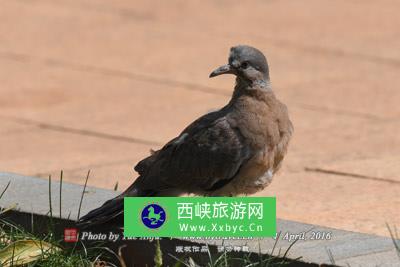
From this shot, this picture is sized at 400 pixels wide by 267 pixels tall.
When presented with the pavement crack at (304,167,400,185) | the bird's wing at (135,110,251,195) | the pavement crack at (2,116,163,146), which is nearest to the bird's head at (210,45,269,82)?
the bird's wing at (135,110,251,195)

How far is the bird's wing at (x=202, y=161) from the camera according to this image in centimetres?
676

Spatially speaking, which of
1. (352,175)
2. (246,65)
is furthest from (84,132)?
(246,65)

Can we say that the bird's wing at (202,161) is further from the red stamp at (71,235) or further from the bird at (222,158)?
the red stamp at (71,235)

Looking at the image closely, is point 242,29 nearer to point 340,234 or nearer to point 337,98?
point 337,98

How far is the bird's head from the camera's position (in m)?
6.98

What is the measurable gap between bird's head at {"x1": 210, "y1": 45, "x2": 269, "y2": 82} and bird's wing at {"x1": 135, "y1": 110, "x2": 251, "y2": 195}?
1.00ft

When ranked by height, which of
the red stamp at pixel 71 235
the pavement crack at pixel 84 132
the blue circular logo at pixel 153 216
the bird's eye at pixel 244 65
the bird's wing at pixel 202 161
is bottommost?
the red stamp at pixel 71 235

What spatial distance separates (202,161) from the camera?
6812 mm

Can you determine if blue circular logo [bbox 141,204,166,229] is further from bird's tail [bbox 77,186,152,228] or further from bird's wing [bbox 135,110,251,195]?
bird's wing [bbox 135,110,251,195]

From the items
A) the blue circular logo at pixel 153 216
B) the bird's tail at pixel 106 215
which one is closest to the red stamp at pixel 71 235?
the bird's tail at pixel 106 215

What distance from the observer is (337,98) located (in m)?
11.8

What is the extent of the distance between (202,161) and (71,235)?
2.66 ft

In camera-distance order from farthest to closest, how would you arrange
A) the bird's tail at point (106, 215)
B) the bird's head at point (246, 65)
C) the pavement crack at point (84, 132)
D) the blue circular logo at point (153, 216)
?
the pavement crack at point (84, 132), the bird's head at point (246, 65), the bird's tail at point (106, 215), the blue circular logo at point (153, 216)

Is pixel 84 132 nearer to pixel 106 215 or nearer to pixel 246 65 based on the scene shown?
pixel 246 65
